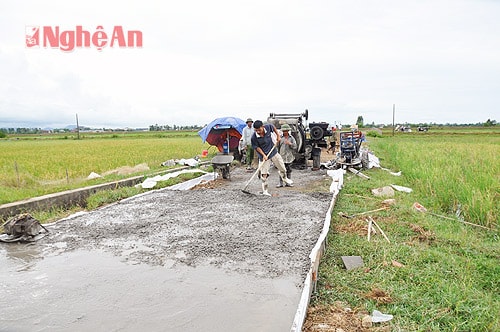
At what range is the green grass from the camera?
2.98 meters

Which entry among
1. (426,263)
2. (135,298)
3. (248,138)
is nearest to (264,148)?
(248,138)

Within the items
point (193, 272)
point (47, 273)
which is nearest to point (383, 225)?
point (193, 272)

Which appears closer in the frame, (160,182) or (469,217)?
(469,217)

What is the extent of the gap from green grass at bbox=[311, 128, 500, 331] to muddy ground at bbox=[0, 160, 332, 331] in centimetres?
41

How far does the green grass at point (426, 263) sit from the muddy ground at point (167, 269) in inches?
16.2

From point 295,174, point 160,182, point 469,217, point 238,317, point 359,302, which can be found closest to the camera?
point 238,317

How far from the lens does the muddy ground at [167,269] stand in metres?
→ 2.89

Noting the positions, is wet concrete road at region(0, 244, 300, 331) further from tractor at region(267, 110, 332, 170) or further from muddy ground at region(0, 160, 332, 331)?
tractor at region(267, 110, 332, 170)

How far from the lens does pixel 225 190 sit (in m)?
8.00

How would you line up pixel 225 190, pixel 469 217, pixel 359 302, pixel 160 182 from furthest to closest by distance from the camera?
pixel 160 182 < pixel 225 190 < pixel 469 217 < pixel 359 302

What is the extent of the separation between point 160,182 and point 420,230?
20.6ft

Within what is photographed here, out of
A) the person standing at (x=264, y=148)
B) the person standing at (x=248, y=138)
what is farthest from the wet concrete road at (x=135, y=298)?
the person standing at (x=248, y=138)

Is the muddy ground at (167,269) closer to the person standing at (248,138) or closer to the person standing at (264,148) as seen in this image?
the person standing at (264,148)

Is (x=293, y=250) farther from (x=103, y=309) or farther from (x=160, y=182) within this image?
(x=160, y=182)
